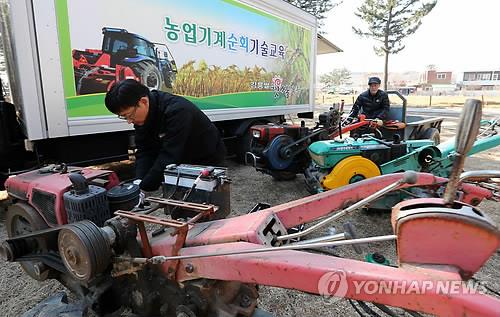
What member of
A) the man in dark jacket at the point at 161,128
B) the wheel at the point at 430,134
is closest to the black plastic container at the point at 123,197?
the man in dark jacket at the point at 161,128

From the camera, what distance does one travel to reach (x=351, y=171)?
11.3 feet

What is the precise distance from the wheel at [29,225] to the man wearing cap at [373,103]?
15.6ft

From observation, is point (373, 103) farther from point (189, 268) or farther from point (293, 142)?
point (189, 268)

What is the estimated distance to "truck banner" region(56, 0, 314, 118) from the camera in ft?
11.7

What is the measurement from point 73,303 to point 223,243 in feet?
3.44

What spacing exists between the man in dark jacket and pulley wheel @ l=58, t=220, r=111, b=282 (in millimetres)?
747

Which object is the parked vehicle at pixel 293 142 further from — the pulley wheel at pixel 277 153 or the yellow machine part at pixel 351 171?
the yellow machine part at pixel 351 171

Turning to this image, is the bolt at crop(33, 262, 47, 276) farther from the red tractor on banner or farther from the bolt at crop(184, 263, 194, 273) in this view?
the red tractor on banner

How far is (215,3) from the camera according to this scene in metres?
4.89

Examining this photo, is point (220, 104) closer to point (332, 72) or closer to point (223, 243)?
point (223, 243)

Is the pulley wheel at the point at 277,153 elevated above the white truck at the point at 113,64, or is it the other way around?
the white truck at the point at 113,64

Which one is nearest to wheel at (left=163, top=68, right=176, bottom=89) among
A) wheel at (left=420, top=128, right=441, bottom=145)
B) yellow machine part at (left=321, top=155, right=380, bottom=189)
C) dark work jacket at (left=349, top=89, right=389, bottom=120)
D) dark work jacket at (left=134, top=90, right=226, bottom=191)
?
dark work jacket at (left=134, top=90, right=226, bottom=191)

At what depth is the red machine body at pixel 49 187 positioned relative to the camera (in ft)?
6.19

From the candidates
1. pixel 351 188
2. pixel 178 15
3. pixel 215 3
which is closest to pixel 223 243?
pixel 351 188
